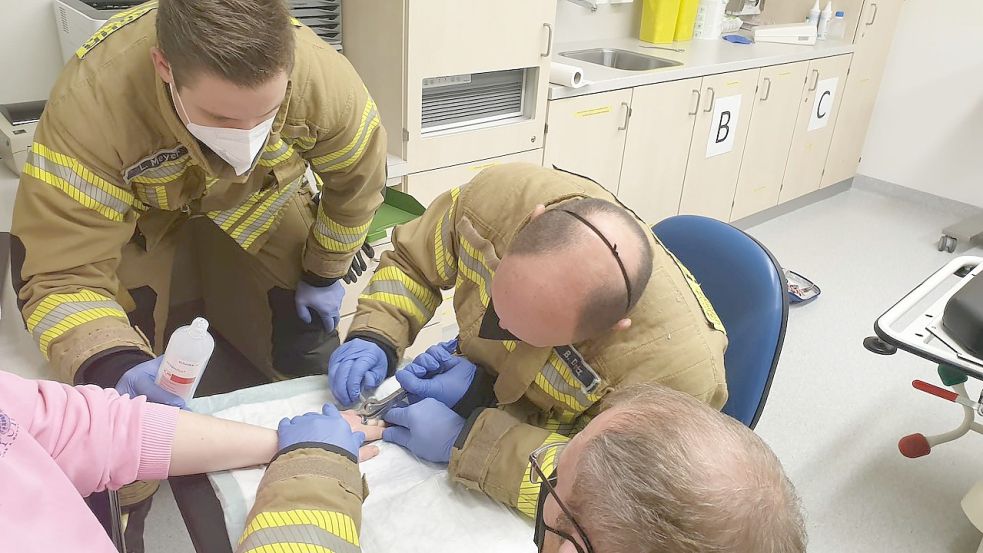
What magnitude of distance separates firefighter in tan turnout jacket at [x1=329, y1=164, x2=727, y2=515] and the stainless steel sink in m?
2.16

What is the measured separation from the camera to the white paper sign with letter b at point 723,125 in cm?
331

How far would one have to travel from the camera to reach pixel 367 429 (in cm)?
114

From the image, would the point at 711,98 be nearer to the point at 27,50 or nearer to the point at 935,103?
the point at 935,103

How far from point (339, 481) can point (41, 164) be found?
0.78 m

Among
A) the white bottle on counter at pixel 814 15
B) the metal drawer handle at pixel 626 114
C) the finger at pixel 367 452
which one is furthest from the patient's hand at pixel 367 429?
the white bottle on counter at pixel 814 15

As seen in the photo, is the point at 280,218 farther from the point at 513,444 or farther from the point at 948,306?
the point at 948,306

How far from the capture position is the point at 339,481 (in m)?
0.94

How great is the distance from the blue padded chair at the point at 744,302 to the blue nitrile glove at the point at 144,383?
97cm

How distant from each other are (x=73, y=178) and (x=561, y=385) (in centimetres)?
90

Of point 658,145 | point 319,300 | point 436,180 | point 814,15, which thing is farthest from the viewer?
point 814,15

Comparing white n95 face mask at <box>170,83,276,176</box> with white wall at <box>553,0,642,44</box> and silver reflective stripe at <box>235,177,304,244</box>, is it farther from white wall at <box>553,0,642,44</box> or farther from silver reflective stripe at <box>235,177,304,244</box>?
white wall at <box>553,0,642,44</box>

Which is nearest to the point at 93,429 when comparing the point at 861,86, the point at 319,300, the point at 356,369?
the point at 356,369

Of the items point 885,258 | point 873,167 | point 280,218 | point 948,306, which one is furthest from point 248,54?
point 873,167

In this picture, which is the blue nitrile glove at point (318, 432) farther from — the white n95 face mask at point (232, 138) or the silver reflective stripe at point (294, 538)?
the white n95 face mask at point (232, 138)
